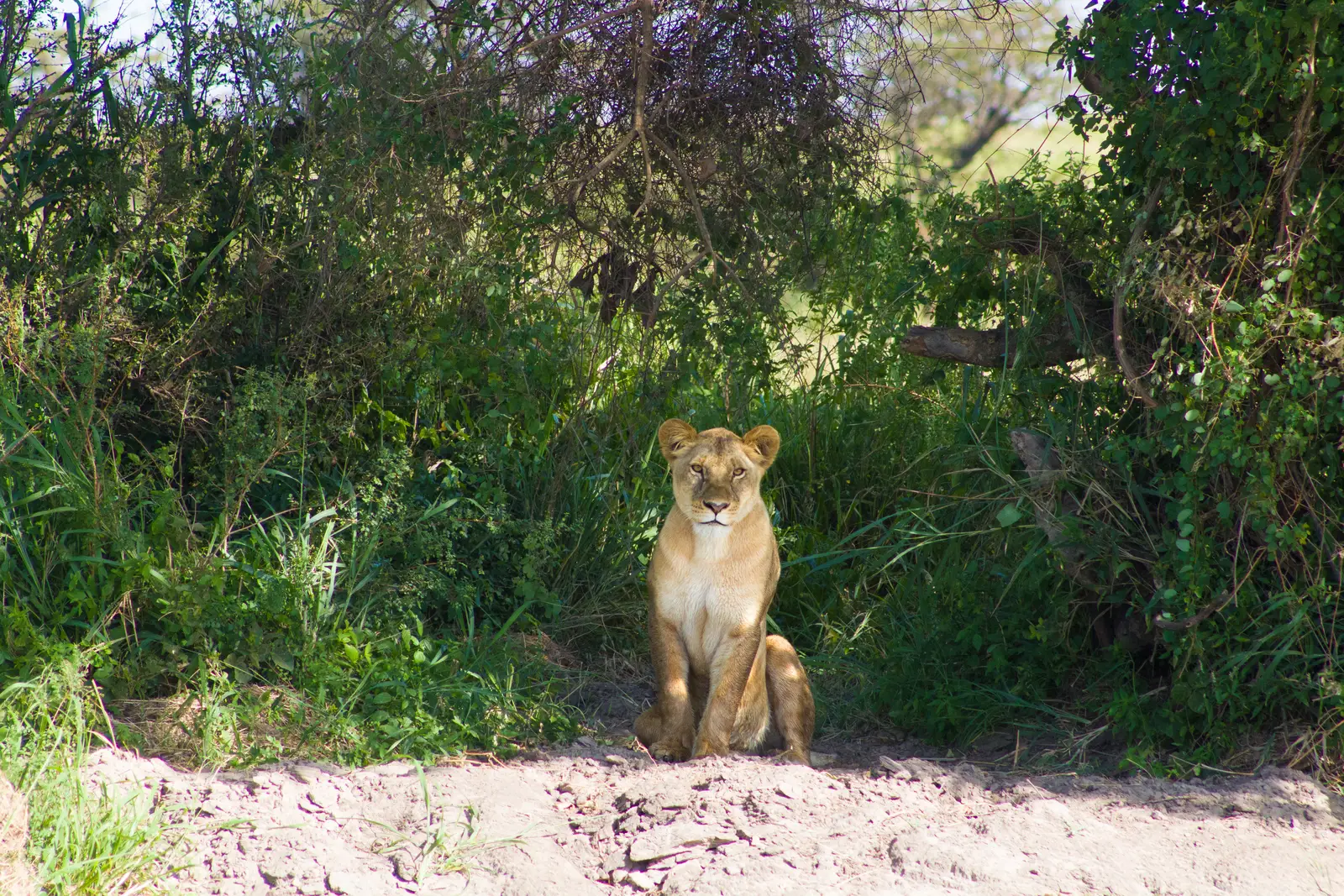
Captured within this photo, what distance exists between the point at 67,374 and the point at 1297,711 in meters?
5.58

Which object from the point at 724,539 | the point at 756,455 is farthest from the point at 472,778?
the point at 756,455

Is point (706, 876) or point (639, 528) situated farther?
point (639, 528)

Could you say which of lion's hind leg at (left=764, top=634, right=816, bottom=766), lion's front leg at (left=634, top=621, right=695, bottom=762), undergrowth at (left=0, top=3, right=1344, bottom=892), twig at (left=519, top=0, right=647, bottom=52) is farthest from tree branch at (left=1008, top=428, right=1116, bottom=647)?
twig at (left=519, top=0, right=647, bottom=52)

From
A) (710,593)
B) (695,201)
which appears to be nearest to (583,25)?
(695,201)

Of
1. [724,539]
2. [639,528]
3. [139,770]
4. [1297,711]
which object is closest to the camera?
[139,770]

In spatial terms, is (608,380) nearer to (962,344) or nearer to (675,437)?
(675,437)

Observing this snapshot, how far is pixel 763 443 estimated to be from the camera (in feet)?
17.4

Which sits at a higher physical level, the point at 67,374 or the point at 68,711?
the point at 67,374

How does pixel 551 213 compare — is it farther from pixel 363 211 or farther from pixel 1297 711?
pixel 1297 711

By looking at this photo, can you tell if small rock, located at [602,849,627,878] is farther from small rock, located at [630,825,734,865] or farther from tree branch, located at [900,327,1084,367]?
tree branch, located at [900,327,1084,367]

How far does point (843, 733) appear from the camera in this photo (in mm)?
5668

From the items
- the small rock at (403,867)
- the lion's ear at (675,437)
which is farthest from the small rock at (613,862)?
the lion's ear at (675,437)

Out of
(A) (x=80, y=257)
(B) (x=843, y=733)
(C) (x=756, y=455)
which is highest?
(A) (x=80, y=257)

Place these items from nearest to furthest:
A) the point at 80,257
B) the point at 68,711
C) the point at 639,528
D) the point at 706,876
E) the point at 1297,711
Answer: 1. the point at 706,876
2. the point at 68,711
3. the point at 1297,711
4. the point at 80,257
5. the point at 639,528
